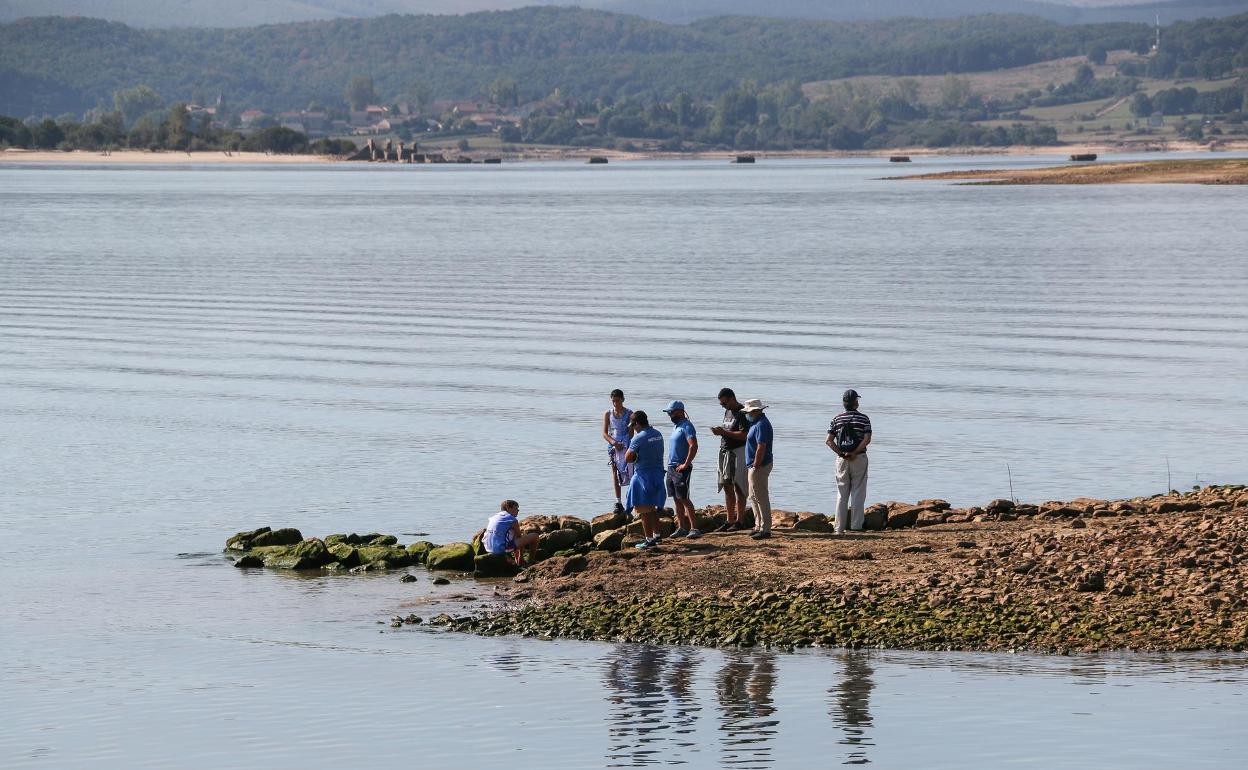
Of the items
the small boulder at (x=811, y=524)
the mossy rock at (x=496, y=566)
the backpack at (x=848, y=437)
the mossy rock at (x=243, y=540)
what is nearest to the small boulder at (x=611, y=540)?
the mossy rock at (x=496, y=566)

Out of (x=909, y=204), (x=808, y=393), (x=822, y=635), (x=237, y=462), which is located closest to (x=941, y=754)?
(x=822, y=635)

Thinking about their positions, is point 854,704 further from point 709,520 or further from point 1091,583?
point 709,520

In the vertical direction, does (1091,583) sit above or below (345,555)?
above

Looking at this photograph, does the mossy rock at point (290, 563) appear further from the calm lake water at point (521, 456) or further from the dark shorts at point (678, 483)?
the dark shorts at point (678, 483)

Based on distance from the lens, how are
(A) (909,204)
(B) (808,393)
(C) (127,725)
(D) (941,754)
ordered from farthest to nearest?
1. (A) (909,204)
2. (B) (808,393)
3. (C) (127,725)
4. (D) (941,754)

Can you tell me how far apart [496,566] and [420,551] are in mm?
1625

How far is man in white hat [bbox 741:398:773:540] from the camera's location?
24.4 meters

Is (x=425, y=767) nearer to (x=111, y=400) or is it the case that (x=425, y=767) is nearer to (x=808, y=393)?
(x=808, y=393)

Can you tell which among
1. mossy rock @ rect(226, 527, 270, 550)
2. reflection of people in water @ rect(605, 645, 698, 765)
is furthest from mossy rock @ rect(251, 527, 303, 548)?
reflection of people in water @ rect(605, 645, 698, 765)

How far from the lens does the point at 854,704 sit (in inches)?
760

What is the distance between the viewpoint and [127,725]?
19219mm

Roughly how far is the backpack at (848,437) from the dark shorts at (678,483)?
2.06 m

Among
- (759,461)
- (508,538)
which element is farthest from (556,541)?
(759,461)

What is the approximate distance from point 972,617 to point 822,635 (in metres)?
1.78
